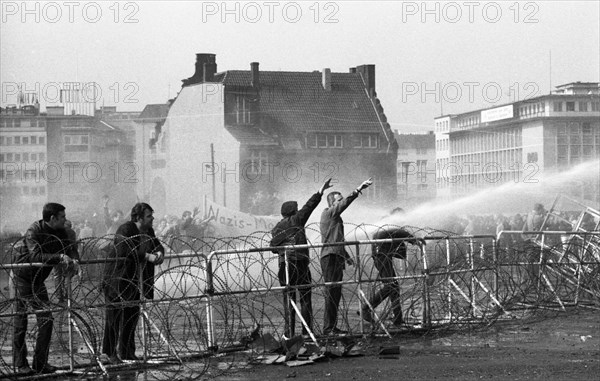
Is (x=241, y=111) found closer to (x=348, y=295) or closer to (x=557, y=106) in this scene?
(x=557, y=106)

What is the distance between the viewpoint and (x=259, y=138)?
3988cm

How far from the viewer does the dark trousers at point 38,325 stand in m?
10.5

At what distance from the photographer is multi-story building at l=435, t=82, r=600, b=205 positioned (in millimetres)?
41188

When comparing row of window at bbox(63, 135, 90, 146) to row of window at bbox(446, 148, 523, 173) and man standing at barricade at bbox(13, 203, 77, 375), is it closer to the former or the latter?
row of window at bbox(446, 148, 523, 173)

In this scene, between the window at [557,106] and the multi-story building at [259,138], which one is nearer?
the multi-story building at [259,138]

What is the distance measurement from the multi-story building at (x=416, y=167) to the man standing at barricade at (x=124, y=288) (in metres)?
30.5

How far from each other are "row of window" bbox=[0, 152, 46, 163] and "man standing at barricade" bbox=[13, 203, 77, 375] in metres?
25.9

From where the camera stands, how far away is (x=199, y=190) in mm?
37781

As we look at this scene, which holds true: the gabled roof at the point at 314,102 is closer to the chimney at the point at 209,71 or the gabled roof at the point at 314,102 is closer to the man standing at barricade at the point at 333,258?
the chimney at the point at 209,71

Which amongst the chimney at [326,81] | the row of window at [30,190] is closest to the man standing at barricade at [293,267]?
the row of window at [30,190]

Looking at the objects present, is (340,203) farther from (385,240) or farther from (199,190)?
(199,190)

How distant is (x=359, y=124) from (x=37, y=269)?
33012 mm

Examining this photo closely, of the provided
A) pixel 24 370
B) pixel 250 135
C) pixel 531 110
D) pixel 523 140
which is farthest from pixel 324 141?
pixel 24 370

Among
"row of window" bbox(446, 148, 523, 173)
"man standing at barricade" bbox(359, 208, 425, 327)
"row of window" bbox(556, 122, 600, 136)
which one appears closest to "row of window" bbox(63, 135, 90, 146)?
"row of window" bbox(446, 148, 523, 173)
